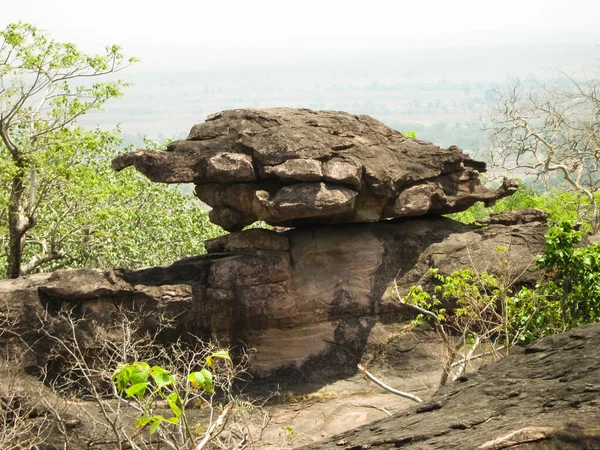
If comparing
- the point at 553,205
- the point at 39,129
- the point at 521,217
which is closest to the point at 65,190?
the point at 39,129

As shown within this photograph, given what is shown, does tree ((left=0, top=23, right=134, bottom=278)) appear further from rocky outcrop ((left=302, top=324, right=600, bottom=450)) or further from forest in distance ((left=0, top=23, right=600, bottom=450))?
rocky outcrop ((left=302, top=324, right=600, bottom=450))

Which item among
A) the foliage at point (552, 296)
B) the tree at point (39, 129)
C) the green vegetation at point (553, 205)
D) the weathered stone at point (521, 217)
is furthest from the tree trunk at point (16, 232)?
the green vegetation at point (553, 205)

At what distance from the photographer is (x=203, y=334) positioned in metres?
21.6

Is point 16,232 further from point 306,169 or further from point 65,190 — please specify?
point 306,169

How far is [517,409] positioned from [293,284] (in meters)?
13.1

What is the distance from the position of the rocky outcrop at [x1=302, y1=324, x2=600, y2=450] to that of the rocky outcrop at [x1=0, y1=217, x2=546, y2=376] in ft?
35.2

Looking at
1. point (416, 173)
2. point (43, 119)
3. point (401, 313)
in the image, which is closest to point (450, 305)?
point (401, 313)

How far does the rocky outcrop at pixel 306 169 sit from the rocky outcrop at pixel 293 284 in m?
0.78

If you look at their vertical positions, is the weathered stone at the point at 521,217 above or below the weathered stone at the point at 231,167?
below

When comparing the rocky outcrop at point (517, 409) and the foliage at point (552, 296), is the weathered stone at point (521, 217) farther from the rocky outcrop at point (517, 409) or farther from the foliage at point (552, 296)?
the rocky outcrop at point (517, 409)

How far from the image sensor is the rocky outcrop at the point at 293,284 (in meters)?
21.2

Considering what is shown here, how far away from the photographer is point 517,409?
9008mm

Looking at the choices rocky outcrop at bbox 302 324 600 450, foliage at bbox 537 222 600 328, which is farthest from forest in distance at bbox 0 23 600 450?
rocky outcrop at bbox 302 324 600 450

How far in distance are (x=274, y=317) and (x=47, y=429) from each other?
639cm
